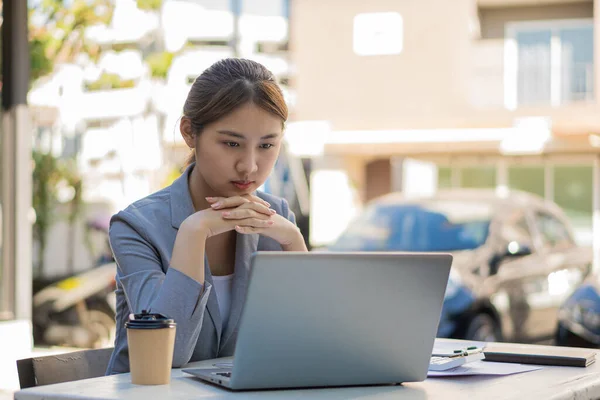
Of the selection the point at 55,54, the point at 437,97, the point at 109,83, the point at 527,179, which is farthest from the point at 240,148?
the point at 527,179

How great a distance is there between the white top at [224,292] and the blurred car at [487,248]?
4.93 metres

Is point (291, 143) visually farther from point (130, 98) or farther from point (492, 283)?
point (492, 283)

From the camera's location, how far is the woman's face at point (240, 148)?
2.42 metres

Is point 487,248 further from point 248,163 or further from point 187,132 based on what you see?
point 248,163

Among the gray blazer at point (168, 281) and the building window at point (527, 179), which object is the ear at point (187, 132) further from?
the building window at point (527, 179)

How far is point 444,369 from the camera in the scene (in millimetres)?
2059

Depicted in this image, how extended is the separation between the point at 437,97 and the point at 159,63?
8.57 m

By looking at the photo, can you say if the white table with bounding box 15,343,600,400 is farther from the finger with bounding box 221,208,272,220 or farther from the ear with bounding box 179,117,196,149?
the ear with bounding box 179,117,196,149

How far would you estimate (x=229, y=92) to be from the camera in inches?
96.1

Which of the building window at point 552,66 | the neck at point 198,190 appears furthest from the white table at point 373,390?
the building window at point 552,66

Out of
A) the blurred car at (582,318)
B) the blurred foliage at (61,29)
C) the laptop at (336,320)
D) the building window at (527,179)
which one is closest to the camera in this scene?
the laptop at (336,320)

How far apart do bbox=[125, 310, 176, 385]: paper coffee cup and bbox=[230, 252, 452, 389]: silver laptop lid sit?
0.14 metres

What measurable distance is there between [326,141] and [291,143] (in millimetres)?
1850

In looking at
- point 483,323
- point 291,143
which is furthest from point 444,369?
point 291,143
